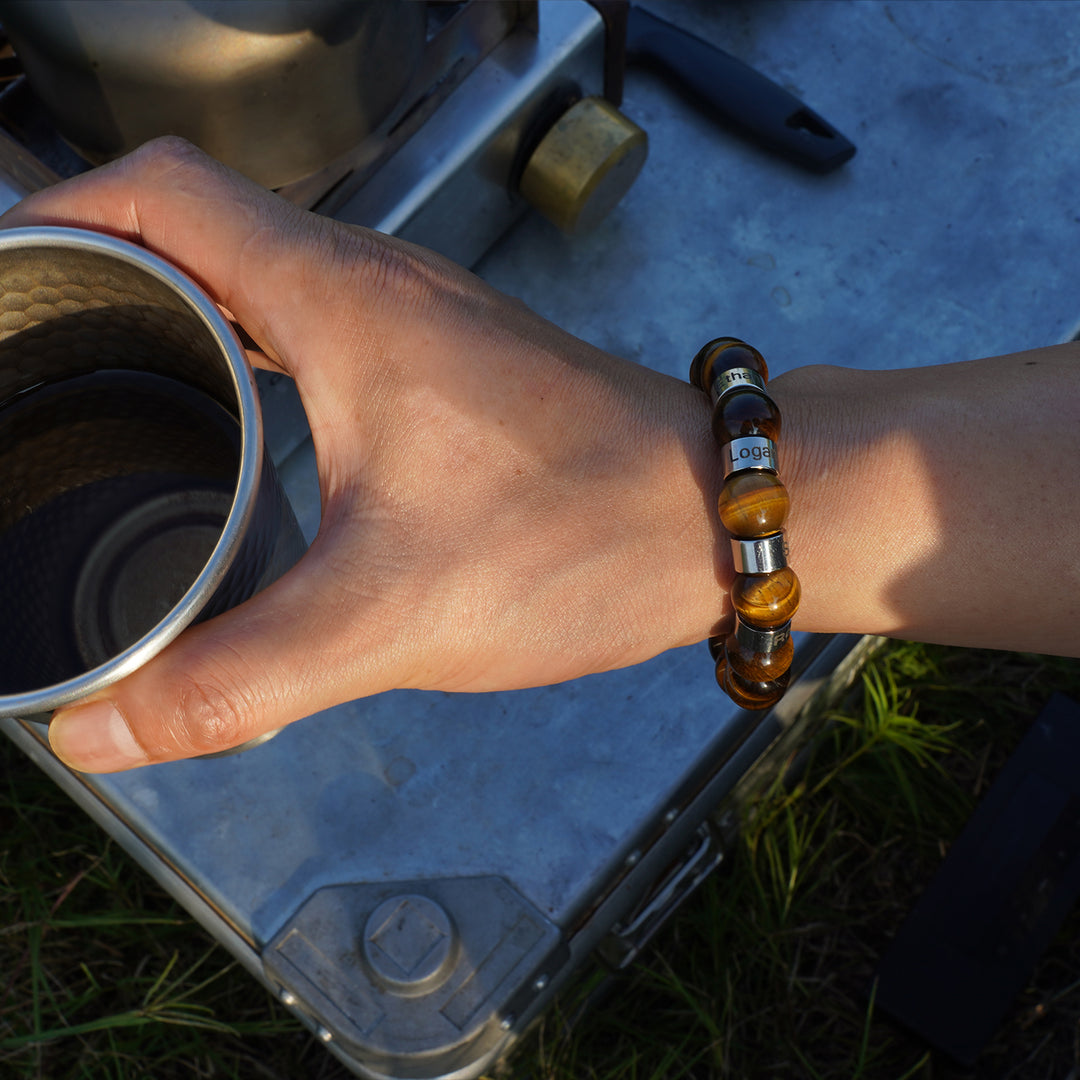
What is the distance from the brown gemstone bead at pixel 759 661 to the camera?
0.89 m

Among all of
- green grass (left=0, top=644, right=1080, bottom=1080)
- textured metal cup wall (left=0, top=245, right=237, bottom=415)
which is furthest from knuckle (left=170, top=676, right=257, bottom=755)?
green grass (left=0, top=644, right=1080, bottom=1080)

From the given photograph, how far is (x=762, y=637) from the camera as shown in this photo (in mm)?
875

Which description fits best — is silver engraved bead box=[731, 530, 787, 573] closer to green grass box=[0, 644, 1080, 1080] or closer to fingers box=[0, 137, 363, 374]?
fingers box=[0, 137, 363, 374]

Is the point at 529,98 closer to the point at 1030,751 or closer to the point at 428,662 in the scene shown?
the point at 428,662

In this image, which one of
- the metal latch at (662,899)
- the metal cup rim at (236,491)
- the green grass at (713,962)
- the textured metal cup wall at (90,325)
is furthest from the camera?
the green grass at (713,962)

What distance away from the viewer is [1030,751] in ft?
4.81

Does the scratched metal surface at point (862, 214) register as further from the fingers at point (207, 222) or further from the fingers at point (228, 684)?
the fingers at point (228, 684)

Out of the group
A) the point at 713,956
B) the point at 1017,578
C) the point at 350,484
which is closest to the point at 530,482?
the point at 350,484

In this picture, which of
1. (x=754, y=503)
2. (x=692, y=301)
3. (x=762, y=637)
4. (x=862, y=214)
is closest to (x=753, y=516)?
(x=754, y=503)

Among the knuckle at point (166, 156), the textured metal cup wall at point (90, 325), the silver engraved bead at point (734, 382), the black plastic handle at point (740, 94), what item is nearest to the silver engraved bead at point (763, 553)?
the silver engraved bead at point (734, 382)

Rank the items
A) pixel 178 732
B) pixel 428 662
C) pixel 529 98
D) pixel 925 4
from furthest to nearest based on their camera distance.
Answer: pixel 925 4 < pixel 529 98 < pixel 428 662 < pixel 178 732

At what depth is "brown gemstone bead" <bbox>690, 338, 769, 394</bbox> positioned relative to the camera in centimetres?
90

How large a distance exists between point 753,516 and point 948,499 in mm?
210

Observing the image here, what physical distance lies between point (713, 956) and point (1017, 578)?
80 centimetres
